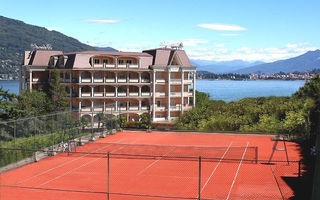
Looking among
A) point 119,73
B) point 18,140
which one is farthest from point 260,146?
point 119,73

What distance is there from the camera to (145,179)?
2408cm

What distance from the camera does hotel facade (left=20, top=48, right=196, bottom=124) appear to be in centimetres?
5969

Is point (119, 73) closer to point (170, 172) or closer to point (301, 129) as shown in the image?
point (301, 129)

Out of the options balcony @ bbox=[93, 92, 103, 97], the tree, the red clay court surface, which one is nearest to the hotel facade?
balcony @ bbox=[93, 92, 103, 97]

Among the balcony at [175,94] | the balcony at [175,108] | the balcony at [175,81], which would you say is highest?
the balcony at [175,81]

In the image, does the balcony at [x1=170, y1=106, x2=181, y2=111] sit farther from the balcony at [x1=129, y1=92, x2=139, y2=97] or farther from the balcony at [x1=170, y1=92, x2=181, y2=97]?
the balcony at [x1=129, y1=92, x2=139, y2=97]

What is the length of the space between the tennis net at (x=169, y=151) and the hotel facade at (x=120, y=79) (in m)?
24.2

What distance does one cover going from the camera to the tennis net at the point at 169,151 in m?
29.7

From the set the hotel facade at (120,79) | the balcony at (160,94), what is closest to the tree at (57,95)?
the hotel facade at (120,79)

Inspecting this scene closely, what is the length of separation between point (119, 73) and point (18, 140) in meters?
34.3

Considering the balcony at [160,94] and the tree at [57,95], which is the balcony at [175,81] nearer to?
the balcony at [160,94]

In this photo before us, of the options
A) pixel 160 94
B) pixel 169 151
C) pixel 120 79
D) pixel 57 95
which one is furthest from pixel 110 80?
pixel 169 151

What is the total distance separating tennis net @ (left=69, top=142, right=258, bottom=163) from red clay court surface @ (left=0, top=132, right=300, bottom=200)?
0.48m

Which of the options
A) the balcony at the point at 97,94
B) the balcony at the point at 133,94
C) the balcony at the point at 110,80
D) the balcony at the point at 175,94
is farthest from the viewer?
the balcony at the point at 175,94
